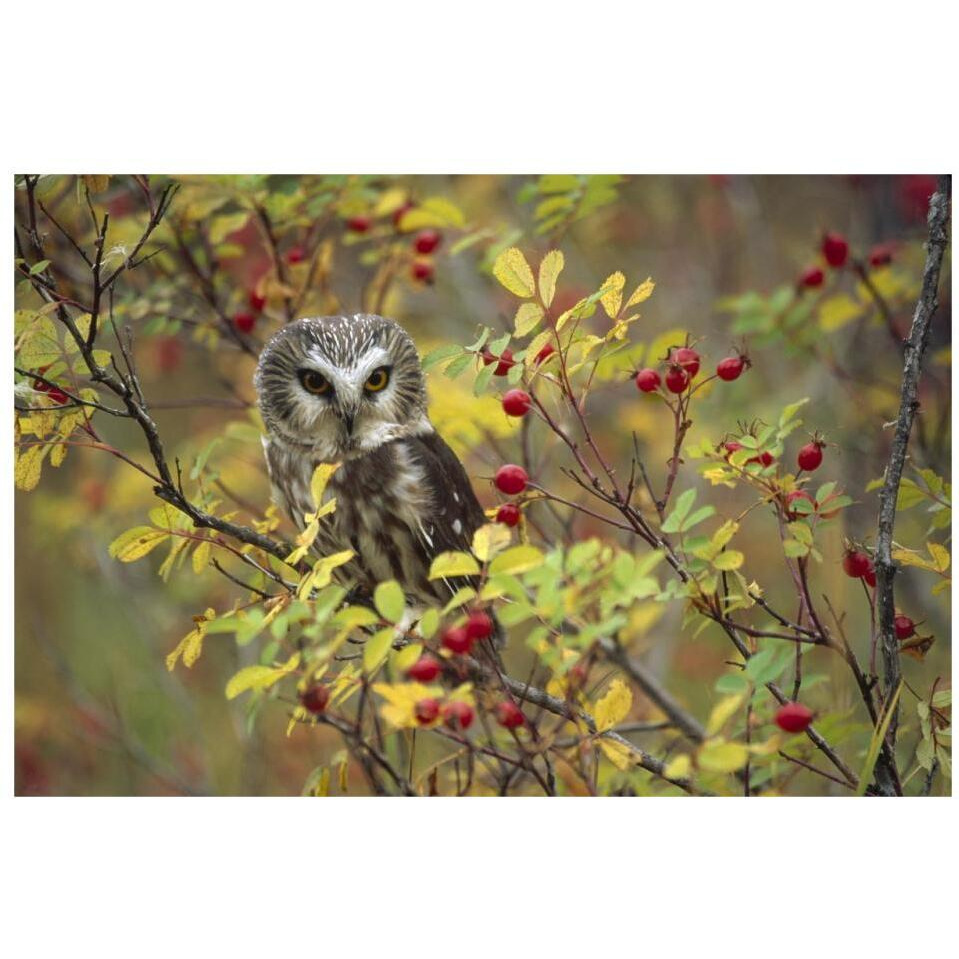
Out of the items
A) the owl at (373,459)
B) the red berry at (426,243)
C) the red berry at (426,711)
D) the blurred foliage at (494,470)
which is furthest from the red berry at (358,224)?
the red berry at (426,711)

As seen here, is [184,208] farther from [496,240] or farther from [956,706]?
[956,706]

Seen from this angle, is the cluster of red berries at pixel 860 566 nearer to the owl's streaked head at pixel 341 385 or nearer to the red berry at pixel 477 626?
the red berry at pixel 477 626

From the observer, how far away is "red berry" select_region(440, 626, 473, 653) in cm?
135

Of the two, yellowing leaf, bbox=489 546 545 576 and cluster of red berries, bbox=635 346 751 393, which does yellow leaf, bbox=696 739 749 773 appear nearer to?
yellowing leaf, bbox=489 546 545 576

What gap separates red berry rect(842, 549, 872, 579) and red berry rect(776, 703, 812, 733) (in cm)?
32

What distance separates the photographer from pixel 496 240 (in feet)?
8.01

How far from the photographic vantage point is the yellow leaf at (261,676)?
1.28 metres

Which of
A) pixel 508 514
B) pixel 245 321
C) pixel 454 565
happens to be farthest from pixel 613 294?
pixel 245 321

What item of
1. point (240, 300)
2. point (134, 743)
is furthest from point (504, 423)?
point (134, 743)

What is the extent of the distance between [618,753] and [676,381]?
1.72 feet

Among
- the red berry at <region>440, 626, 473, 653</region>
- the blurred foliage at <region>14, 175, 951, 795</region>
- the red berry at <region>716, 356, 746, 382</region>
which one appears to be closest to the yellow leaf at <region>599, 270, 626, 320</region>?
the blurred foliage at <region>14, 175, 951, 795</region>

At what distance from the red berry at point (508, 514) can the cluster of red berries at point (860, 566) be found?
0.52 m

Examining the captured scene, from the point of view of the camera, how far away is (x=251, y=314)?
230 centimetres
